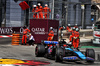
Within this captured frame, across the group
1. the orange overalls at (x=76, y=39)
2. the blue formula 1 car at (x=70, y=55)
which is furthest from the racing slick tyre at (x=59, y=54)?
the orange overalls at (x=76, y=39)

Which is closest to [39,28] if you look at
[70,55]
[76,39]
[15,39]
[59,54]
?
[15,39]

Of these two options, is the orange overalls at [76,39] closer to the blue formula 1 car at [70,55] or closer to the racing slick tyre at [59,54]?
the blue formula 1 car at [70,55]

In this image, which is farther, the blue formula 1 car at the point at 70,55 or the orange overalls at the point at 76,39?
the orange overalls at the point at 76,39

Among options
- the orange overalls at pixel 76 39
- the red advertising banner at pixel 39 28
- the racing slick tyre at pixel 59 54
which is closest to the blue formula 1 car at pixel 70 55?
the racing slick tyre at pixel 59 54

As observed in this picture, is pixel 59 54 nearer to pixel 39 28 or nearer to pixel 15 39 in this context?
pixel 15 39

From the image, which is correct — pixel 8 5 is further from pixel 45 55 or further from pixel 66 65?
pixel 66 65

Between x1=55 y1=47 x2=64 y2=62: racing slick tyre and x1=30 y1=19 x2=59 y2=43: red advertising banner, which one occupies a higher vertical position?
x1=30 y1=19 x2=59 y2=43: red advertising banner

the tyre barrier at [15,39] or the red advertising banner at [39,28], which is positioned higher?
the red advertising banner at [39,28]

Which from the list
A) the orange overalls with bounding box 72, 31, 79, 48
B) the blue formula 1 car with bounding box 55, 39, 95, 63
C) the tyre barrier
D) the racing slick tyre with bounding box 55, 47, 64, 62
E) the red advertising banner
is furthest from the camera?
the red advertising banner

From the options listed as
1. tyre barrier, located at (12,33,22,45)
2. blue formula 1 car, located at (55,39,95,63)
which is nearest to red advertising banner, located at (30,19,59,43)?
tyre barrier, located at (12,33,22,45)

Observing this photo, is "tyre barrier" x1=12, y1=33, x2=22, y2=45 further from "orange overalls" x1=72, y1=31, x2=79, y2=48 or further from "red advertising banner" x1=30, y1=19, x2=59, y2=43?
"orange overalls" x1=72, y1=31, x2=79, y2=48

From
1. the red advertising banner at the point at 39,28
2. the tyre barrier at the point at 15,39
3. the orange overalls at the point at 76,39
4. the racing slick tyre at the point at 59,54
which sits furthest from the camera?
the red advertising banner at the point at 39,28

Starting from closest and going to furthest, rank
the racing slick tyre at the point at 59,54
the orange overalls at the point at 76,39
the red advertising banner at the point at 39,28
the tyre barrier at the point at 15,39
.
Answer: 1. the racing slick tyre at the point at 59,54
2. the orange overalls at the point at 76,39
3. the tyre barrier at the point at 15,39
4. the red advertising banner at the point at 39,28

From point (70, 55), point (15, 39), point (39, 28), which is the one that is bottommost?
point (15, 39)
